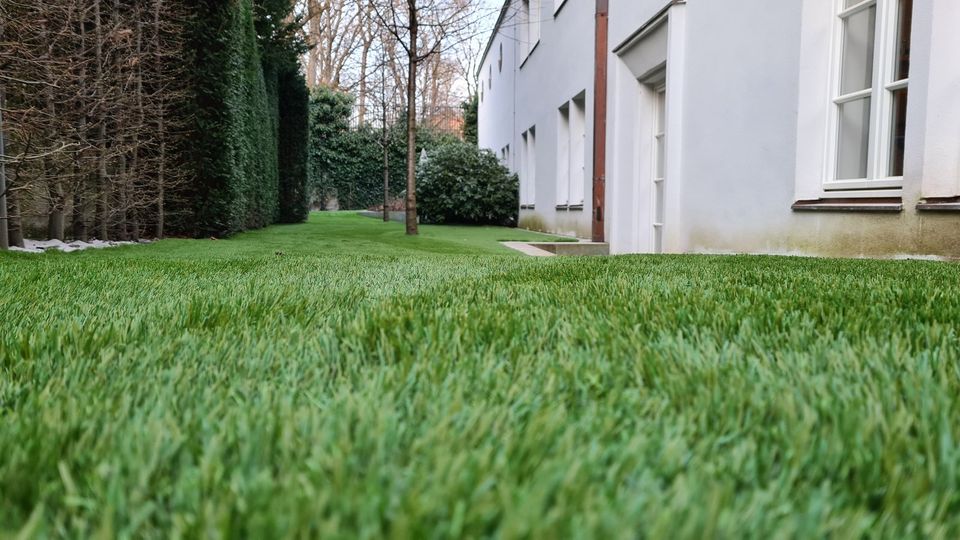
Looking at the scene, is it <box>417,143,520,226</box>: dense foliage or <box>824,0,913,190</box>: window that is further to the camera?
<box>417,143,520,226</box>: dense foliage

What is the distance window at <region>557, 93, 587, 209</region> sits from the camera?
35.9 ft

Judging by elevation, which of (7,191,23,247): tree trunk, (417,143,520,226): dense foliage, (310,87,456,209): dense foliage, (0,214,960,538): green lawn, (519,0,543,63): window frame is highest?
(519,0,543,63): window frame

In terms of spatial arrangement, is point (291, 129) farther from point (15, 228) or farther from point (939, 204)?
point (939, 204)

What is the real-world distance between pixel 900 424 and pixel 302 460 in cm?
76

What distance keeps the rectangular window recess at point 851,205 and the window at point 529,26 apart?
995 cm

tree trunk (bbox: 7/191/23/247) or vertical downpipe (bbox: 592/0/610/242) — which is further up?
vertical downpipe (bbox: 592/0/610/242)

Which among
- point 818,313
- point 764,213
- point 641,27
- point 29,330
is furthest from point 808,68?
point 29,330

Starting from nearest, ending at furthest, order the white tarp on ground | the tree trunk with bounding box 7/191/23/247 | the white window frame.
Answer: the tree trunk with bounding box 7/191/23/247 < the white tarp on ground < the white window frame

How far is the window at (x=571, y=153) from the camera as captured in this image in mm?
10938

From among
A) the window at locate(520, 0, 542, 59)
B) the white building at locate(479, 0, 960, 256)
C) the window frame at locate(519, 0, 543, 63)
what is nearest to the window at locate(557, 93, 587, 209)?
the white building at locate(479, 0, 960, 256)

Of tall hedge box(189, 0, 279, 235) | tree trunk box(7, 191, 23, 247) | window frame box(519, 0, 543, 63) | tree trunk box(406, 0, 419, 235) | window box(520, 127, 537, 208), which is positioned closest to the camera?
tree trunk box(7, 191, 23, 247)

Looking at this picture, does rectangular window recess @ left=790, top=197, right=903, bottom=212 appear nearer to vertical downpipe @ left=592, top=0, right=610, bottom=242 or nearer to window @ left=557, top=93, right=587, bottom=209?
vertical downpipe @ left=592, top=0, right=610, bottom=242

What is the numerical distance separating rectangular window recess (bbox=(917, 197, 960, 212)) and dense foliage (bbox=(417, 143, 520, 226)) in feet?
38.4

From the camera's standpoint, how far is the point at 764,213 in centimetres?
538
